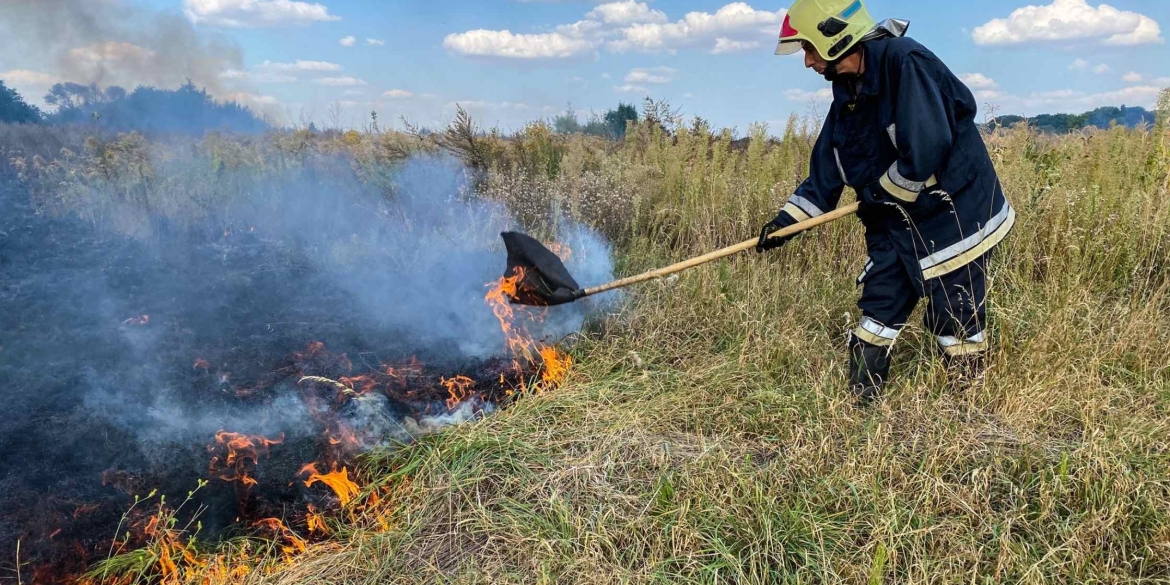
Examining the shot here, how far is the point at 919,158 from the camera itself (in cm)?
290

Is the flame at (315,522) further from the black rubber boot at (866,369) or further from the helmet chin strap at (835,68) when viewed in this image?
the helmet chin strap at (835,68)

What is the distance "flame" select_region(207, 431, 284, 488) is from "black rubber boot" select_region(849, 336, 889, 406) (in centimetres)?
287

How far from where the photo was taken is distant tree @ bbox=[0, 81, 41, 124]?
7645 mm

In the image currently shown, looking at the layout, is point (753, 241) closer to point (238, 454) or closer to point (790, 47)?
point (790, 47)

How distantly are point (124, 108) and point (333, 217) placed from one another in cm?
267

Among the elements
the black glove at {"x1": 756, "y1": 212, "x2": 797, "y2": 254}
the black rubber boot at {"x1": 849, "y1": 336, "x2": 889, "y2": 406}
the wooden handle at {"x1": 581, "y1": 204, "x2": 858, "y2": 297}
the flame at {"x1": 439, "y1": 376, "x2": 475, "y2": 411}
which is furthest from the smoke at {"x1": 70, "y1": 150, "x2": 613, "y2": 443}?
the black rubber boot at {"x1": 849, "y1": 336, "x2": 889, "y2": 406}

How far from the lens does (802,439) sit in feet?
9.69

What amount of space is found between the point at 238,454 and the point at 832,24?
10.8 ft

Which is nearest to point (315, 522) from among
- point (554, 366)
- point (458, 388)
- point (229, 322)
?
point (458, 388)

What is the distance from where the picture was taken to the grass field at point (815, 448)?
90.9 inches

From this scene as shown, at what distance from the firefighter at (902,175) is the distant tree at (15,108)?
339 inches

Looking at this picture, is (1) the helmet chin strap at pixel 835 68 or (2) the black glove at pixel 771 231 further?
(2) the black glove at pixel 771 231

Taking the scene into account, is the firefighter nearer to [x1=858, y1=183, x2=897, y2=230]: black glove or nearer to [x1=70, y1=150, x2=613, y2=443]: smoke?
[x1=858, y1=183, x2=897, y2=230]: black glove

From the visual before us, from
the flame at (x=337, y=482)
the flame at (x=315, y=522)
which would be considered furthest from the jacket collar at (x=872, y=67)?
the flame at (x=315, y=522)
